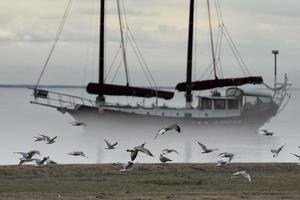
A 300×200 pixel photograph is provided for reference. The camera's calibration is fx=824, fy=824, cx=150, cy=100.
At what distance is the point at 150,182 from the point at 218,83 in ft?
146

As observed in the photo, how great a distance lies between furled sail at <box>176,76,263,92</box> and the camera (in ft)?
213

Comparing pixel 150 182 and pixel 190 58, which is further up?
pixel 190 58

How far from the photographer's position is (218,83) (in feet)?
213

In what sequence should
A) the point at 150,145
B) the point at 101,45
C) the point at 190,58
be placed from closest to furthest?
the point at 150,145, the point at 101,45, the point at 190,58

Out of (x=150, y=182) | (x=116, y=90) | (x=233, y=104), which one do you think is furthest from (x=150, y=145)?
(x=150, y=182)

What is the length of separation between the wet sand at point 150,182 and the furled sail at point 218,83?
1545 inches

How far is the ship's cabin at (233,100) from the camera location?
219 feet

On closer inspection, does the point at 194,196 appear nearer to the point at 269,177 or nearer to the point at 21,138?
the point at 269,177

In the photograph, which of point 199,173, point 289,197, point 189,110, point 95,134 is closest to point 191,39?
point 189,110

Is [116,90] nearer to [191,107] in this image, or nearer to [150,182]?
[191,107]

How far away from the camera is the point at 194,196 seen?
58.0 ft

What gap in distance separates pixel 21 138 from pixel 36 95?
11.8 ft

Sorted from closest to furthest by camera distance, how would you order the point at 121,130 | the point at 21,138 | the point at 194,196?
1. the point at 194,196
2. the point at 21,138
3. the point at 121,130

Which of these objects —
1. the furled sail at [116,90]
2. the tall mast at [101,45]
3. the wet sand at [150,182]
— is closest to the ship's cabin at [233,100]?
the furled sail at [116,90]
